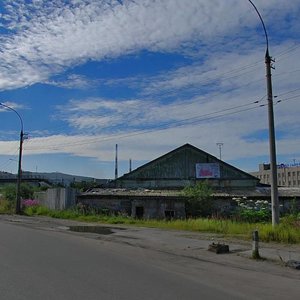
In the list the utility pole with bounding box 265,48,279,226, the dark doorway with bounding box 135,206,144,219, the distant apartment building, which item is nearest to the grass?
the utility pole with bounding box 265,48,279,226

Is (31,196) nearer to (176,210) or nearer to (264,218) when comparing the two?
(176,210)

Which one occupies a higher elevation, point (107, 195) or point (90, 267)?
point (107, 195)

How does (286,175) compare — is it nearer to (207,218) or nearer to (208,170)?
(208,170)

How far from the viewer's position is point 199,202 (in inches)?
1329

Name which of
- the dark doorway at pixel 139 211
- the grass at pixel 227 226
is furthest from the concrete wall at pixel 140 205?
the grass at pixel 227 226

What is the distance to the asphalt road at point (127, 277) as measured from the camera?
793cm

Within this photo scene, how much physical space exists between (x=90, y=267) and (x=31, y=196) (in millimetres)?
40565

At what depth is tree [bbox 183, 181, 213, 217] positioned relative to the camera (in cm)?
3359

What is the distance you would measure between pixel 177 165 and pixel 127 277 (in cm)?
4219

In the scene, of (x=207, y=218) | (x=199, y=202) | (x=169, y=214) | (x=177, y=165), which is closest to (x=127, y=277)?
(x=207, y=218)

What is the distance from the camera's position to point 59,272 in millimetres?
9836

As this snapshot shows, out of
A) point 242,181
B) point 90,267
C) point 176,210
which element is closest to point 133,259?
point 90,267

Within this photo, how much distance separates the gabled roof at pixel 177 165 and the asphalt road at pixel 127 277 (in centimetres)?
3687

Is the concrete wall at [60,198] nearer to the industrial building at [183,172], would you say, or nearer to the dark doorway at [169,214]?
the dark doorway at [169,214]
